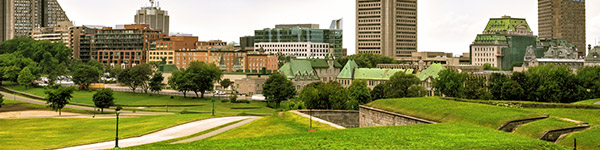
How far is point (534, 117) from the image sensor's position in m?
56.7

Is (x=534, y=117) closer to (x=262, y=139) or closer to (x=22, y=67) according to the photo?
(x=262, y=139)

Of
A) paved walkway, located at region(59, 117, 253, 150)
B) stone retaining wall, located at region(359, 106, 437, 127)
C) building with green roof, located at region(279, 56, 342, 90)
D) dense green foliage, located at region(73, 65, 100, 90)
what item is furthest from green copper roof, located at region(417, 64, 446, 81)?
paved walkway, located at region(59, 117, 253, 150)

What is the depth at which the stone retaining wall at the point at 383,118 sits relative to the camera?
65.1 meters

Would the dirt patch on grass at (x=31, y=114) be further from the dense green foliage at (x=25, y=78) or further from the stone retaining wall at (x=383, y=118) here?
the stone retaining wall at (x=383, y=118)

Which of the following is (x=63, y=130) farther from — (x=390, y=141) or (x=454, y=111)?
(x=390, y=141)

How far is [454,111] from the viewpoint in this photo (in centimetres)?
6303

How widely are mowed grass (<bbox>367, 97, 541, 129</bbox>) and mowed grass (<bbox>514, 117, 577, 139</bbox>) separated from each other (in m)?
2.24

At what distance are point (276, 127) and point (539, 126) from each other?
23.5m

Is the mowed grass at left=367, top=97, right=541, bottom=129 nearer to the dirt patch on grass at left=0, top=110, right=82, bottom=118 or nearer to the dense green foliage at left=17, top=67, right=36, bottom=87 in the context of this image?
the dirt patch on grass at left=0, top=110, right=82, bottom=118

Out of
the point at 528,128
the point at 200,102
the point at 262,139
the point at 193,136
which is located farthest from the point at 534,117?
the point at 200,102

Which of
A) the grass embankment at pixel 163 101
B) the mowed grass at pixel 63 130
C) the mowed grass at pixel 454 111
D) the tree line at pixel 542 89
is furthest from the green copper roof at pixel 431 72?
the mowed grass at pixel 454 111

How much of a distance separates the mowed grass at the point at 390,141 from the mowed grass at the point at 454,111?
739 centimetres

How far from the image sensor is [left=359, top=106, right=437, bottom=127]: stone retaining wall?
65125 millimetres

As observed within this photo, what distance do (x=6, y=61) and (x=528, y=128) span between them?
539 ft
